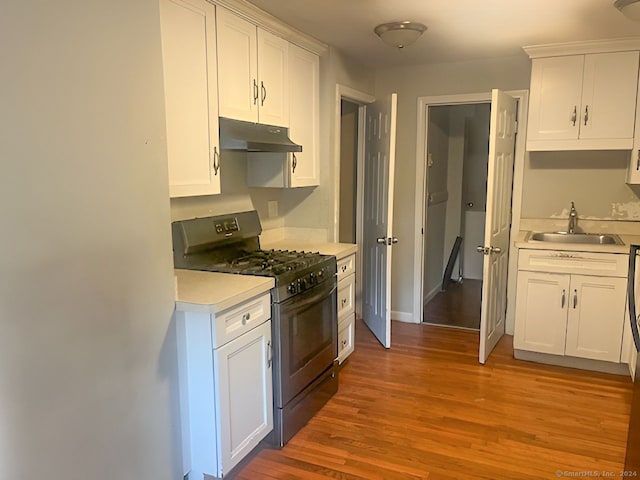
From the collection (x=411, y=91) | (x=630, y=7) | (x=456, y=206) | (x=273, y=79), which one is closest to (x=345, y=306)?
A: (x=273, y=79)

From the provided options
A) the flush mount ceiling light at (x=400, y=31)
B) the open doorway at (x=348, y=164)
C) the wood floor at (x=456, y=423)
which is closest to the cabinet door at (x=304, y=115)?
the flush mount ceiling light at (x=400, y=31)

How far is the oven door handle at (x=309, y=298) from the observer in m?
2.54

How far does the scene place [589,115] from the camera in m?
3.59

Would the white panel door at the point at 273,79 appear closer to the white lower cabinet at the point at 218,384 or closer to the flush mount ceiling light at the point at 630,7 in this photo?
the white lower cabinet at the point at 218,384

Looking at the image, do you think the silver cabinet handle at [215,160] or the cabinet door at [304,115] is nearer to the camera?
the silver cabinet handle at [215,160]

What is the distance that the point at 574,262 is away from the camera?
350cm

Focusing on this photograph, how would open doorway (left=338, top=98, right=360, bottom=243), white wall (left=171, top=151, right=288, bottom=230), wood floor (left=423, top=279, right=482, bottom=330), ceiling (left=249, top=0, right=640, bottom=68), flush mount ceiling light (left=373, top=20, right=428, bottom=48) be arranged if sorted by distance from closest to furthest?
ceiling (left=249, top=0, right=640, bottom=68) → white wall (left=171, top=151, right=288, bottom=230) → flush mount ceiling light (left=373, top=20, right=428, bottom=48) → open doorway (left=338, top=98, right=360, bottom=243) → wood floor (left=423, top=279, right=482, bottom=330)

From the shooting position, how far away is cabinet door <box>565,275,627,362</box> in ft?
11.2

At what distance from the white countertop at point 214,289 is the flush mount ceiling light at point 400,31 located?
5.66 feet

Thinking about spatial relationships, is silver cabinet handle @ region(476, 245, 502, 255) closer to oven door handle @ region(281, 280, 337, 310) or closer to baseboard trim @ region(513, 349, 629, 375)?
baseboard trim @ region(513, 349, 629, 375)

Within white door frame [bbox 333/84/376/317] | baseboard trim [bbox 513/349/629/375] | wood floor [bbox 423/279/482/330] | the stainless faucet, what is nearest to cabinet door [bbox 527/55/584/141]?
the stainless faucet

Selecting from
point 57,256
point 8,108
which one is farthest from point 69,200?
point 8,108

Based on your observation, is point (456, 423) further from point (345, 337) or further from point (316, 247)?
Answer: point (316, 247)

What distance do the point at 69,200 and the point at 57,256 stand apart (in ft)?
0.59
